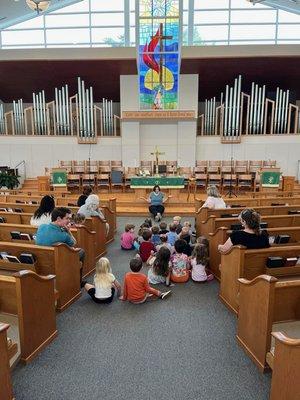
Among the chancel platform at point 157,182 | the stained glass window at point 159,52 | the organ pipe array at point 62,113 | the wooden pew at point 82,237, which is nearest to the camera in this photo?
the wooden pew at point 82,237

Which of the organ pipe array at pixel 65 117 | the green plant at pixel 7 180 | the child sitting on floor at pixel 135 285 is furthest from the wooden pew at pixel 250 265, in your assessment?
the organ pipe array at pixel 65 117

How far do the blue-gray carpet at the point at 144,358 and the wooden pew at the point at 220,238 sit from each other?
0.76m

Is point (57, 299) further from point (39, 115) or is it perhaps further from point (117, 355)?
point (39, 115)

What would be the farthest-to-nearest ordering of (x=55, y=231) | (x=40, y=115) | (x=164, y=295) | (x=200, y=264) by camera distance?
1. (x=40, y=115)
2. (x=200, y=264)
3. (x=164, y=295)
4. (x=55, y=231)

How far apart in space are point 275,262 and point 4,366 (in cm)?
250

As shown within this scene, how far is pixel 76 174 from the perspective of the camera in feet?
36.6

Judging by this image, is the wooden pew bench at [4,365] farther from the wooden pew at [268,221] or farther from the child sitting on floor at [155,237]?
the wooden pew at [268,221]

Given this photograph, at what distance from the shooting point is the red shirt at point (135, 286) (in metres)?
3.54

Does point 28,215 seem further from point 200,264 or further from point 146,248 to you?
point 200,264

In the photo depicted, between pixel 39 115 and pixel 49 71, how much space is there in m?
1.75

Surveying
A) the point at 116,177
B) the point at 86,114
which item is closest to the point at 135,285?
the point at 116,177

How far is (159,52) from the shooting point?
33.8 feet

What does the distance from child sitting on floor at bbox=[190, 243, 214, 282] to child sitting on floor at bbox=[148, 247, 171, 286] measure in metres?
0.35

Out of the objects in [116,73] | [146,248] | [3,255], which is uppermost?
[116,73]
